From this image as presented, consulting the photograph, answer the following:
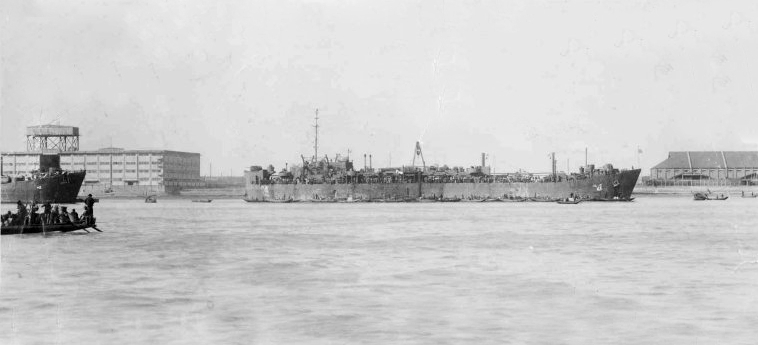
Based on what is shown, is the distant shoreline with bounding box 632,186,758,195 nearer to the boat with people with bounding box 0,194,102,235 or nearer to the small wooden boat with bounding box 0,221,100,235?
the boat with people with bounding box 0,194,102,235

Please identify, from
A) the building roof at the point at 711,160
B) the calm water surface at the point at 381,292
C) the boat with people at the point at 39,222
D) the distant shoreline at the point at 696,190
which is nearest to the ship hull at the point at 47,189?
the boat with people at the point at 39,222

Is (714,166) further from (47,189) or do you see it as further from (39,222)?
(39,222)

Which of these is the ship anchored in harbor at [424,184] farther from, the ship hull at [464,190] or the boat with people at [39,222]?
the boat with people at [39,222]

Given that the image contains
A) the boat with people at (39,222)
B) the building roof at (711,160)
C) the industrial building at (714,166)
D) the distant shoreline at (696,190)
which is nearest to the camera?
the boat with people at (39,222)

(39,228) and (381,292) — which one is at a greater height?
(39,228)

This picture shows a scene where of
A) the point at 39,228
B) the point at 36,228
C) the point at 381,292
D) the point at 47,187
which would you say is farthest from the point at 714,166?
the point at 381,292
